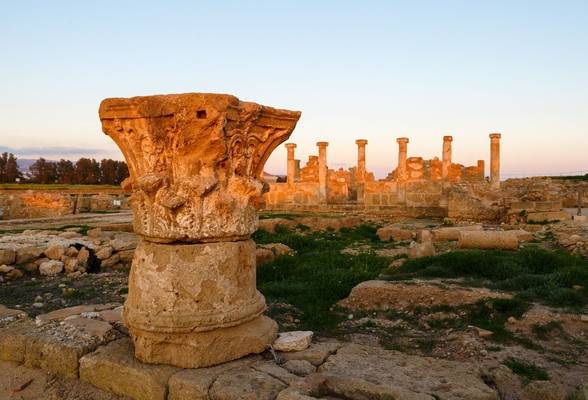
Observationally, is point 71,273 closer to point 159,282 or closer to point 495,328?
point 159,282

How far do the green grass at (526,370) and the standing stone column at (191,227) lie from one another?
197 cm

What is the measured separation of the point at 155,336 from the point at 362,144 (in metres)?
23.7

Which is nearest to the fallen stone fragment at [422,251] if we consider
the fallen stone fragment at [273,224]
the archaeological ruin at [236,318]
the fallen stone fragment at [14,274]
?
the archaeological ruin at [236,318]

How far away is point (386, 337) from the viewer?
4750mm

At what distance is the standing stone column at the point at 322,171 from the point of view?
2564 centimetres

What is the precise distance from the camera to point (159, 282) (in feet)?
11.3

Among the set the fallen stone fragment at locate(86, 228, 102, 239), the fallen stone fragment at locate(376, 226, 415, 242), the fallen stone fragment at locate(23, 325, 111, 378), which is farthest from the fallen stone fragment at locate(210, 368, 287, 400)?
the fallen stone fragment at locate(376, 226, 415, 242)

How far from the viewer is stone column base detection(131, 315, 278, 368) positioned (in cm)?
333

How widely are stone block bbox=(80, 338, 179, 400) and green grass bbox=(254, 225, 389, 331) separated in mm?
1970

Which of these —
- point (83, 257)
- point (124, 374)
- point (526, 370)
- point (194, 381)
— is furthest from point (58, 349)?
point (83, 257)

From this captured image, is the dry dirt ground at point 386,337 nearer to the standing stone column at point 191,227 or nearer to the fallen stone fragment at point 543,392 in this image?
the fallen stone fragment at point 543,392

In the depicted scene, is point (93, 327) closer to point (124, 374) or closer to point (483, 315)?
point (124, 374)

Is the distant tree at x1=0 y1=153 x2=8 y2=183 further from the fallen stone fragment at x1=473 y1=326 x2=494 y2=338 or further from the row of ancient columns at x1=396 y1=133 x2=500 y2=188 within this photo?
the fallen stone fragment at x1=473 y1=326 x2=494 y2=338

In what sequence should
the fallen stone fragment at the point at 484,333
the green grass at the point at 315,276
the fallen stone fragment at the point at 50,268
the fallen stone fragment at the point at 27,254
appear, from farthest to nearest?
1. the fallen stone fragment at the point at 27,254
2. the fallen stone fragment at the point at 50,268
3. the green grass at the point at 315,276
4. the fallen stone fragment at the point at 484,333
